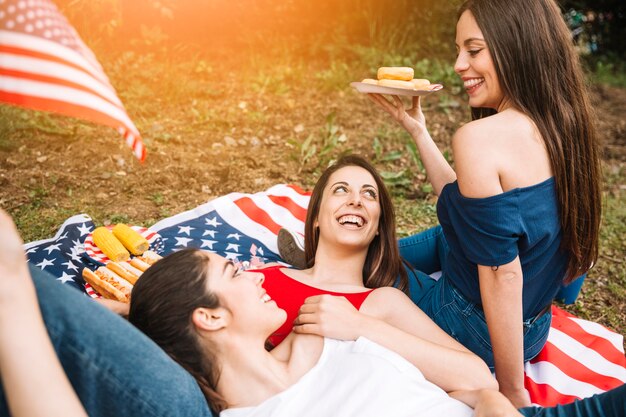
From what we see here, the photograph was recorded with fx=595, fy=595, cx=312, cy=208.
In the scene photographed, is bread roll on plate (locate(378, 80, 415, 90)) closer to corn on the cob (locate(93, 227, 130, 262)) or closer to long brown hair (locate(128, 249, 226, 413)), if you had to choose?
long brown hair (locate(128, 249, 226, 413))

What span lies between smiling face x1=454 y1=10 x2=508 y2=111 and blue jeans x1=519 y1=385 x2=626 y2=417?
1.19m

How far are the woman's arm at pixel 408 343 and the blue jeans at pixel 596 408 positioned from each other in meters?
0.21

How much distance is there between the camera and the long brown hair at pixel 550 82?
235cm

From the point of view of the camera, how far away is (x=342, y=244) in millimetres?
3014

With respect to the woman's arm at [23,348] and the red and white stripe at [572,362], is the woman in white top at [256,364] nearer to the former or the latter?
the woman's arm at [23,348]

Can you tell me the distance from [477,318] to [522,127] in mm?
899

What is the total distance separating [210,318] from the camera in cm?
206

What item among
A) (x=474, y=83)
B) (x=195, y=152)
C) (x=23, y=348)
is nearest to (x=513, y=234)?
(x=474, y=83)

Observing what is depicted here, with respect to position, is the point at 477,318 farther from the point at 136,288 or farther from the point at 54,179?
the point at 54,179

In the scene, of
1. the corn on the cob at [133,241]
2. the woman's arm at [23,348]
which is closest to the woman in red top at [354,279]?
the corn on the cob at [133,241]

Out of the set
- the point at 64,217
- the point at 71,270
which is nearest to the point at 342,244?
the point at 71,270

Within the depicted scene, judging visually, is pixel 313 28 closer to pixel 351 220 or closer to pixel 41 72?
pixel 351 220

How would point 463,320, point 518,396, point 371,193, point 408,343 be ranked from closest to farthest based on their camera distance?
point 408,343, point 518,396, point 463,320, point 371,193

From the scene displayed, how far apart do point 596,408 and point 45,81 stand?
2.09 metres
